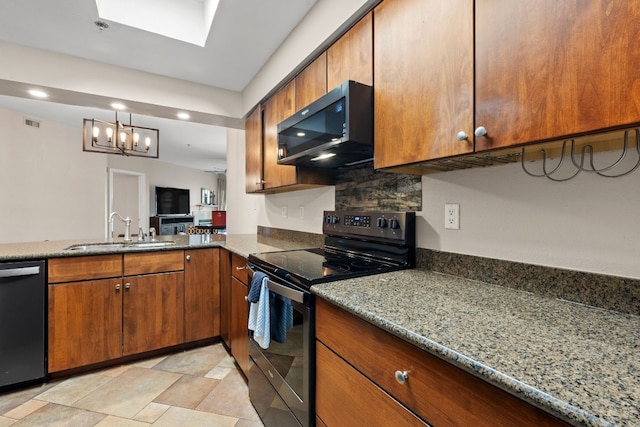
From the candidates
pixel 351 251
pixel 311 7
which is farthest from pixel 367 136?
pixel 311 7

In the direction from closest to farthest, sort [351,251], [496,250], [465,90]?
1. [465,90]
2. [496,250]
3. [351,251]

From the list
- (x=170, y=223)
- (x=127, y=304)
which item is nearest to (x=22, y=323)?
(x=127, y=304)

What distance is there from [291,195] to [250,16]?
1354 millimetres

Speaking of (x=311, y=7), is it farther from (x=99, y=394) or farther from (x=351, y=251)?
(x=99, y=394)

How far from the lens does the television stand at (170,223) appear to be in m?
7.71

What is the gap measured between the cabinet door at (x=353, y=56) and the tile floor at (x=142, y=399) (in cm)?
194

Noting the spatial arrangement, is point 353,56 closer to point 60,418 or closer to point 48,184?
point 60,418

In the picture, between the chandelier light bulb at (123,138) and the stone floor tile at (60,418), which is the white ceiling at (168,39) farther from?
the stone floor tile at (60,418)

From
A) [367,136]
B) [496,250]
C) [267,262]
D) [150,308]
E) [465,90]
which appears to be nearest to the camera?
[465,90]

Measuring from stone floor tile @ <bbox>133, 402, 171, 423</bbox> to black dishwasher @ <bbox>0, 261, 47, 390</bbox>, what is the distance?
84 centimetres

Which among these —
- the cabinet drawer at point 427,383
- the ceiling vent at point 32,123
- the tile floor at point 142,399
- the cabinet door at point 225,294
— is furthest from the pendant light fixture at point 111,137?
the cabinet drawer at point 427,383

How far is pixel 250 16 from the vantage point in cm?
193

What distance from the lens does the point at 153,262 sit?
7.54 feet

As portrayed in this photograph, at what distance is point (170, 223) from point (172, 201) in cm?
63
